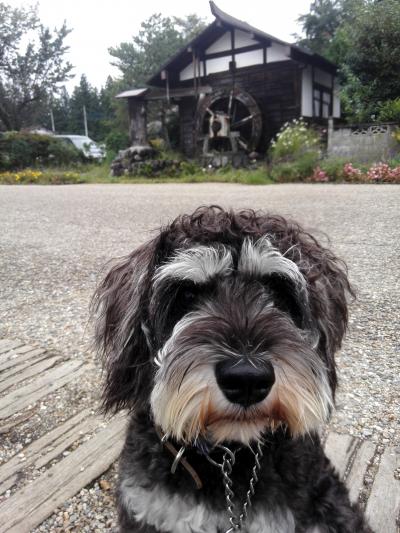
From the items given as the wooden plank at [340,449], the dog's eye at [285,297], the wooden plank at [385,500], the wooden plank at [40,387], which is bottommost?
the wooden plank at [385,500]

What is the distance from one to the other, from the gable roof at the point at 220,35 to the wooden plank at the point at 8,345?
20.1 meters

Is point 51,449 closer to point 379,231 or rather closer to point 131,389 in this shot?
point 131,389

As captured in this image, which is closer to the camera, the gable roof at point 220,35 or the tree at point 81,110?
the gable roof at point 220,35

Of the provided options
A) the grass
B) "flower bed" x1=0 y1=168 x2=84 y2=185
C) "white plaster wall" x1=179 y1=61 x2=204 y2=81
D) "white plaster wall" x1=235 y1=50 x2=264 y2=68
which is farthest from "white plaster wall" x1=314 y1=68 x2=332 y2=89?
"flower bed" x1=0 y1=168 x2=84 y2=185

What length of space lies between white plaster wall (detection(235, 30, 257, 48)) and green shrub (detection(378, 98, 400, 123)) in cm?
721

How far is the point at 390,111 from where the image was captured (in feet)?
62.5

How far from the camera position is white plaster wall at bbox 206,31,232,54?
76.3ft

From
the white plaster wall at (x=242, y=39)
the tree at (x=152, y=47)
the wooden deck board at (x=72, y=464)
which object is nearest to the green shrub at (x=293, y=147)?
the white plaster wall at (x=242, y=39)

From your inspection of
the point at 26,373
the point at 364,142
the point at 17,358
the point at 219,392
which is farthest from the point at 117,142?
the point at 219,392

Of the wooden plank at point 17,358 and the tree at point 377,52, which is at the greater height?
the tree at point 377,52

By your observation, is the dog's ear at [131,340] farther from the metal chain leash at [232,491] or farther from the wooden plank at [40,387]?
the wooden plank at [40,387]

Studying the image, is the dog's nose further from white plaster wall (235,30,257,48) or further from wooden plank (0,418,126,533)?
white plaster wall (235,30,257,48)

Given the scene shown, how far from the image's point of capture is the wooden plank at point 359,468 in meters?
2.42

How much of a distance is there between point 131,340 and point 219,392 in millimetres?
639
